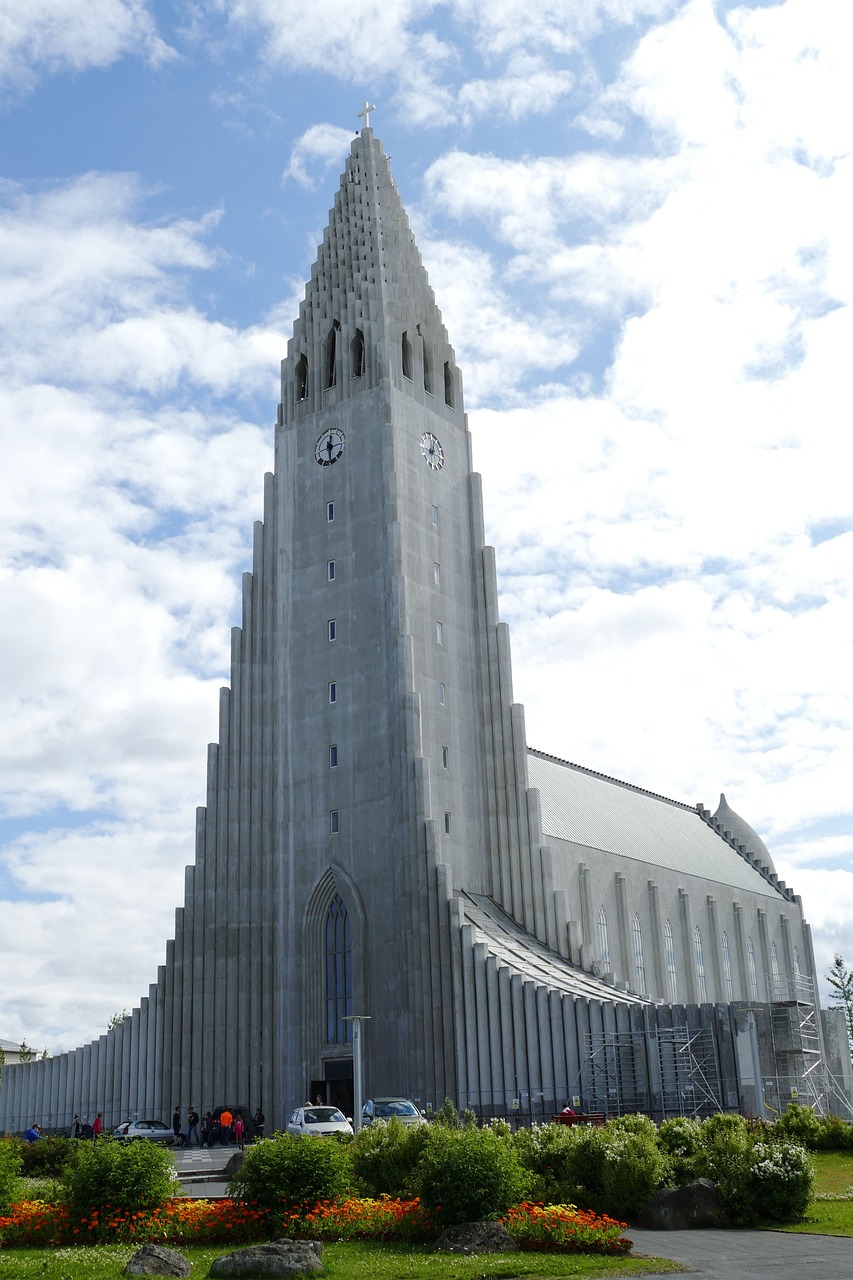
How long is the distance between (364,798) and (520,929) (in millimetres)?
9278

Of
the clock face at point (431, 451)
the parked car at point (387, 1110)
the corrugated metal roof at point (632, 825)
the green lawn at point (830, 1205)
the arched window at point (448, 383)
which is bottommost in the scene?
the green lawn at point (830, 1205)

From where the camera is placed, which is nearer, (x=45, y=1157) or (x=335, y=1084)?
(x=45, y=1157)

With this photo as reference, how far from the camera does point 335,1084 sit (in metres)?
56.9

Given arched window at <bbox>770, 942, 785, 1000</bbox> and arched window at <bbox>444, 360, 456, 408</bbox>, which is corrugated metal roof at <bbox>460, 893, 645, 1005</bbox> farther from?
arched window at <bbox>770, 942, 785, 1000</bbox>

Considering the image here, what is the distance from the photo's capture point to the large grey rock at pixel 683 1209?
22.4 metres

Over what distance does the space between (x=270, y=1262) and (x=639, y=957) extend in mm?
57399

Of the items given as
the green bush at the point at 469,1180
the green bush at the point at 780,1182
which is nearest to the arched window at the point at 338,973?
the green bush at the point at 780,1182

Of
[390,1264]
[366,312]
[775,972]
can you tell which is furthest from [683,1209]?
[775,972]

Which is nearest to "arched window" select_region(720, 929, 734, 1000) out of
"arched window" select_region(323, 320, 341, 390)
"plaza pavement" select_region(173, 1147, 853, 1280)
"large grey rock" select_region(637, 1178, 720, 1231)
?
"arched window" select_region(323, 320, 341, 390)

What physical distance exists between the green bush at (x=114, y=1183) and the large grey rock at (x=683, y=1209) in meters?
8.39

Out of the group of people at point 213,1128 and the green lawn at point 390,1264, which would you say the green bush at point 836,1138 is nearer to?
the green lawn at point 390,1264

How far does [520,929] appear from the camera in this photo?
5878cm

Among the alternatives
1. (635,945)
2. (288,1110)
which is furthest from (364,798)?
(635,945)

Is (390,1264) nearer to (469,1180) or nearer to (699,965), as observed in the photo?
(469,1180)
